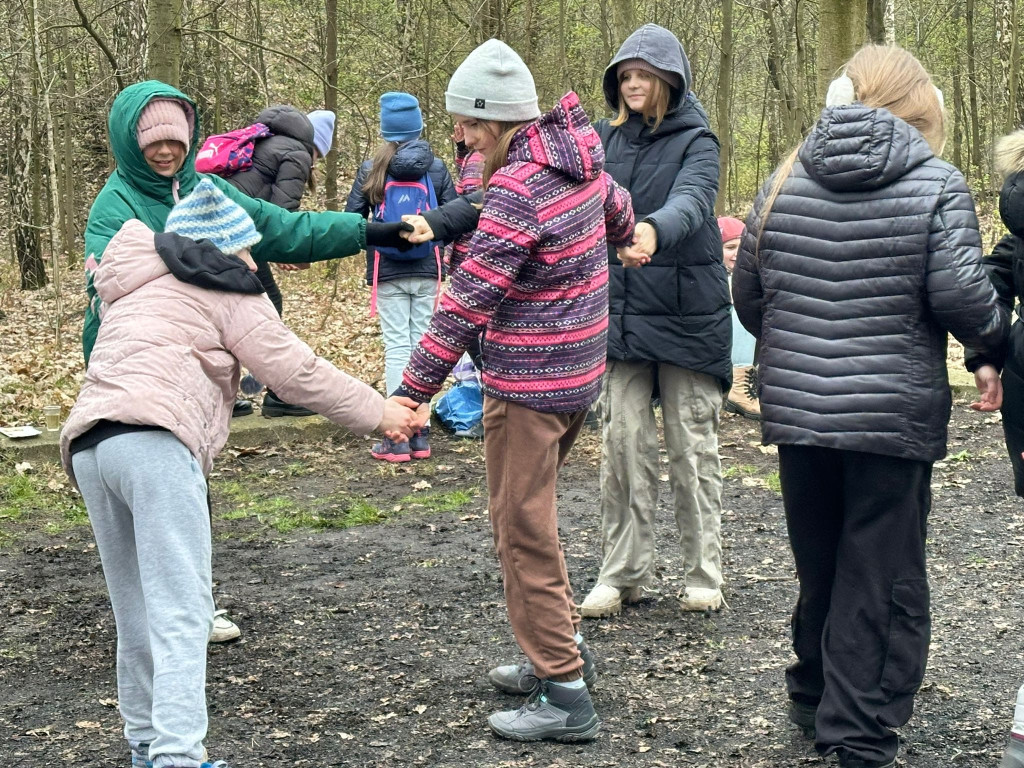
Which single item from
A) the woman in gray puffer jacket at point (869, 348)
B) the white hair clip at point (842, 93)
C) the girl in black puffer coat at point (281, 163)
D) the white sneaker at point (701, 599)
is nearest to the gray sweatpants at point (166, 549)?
the woman in gray puffer jacket at point (869, 348)

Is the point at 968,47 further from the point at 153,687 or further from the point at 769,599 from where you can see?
the point at 153,687

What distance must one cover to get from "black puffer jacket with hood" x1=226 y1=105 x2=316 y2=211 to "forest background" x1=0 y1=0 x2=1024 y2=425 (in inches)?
76.4

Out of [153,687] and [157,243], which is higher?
[157,243]

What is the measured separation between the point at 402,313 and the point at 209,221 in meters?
4.38

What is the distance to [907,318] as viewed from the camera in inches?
131

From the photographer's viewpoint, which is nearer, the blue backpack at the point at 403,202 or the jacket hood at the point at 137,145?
the jacket hood at the point at 137,145

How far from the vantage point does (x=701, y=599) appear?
496cm

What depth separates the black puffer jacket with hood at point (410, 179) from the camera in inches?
298

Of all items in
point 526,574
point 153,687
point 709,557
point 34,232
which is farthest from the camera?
point 34,232

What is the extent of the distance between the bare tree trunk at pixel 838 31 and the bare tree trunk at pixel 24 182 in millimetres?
10417

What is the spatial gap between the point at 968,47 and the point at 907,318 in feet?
71.1

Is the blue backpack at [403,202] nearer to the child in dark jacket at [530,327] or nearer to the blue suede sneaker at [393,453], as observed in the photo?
the blue suede sneaker at [393,453]

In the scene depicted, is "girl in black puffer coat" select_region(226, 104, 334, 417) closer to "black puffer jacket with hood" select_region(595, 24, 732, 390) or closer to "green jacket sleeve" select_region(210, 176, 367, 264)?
"green jacket sleeve" select_region(210, 176, 367, 264)

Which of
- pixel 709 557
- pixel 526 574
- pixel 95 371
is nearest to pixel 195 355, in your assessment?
pixel 95 371
